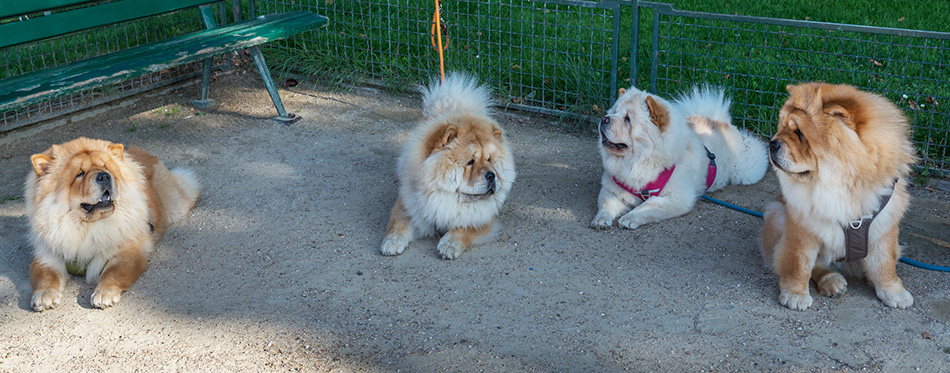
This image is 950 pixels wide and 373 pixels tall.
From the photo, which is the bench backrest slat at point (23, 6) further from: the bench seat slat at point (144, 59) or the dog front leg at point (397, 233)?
the dog front leg at point (397, 233)

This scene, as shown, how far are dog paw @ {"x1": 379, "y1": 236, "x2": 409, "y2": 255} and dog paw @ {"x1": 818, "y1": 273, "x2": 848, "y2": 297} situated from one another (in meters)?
2.22

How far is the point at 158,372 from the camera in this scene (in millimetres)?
3271

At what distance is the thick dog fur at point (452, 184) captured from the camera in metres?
4.21

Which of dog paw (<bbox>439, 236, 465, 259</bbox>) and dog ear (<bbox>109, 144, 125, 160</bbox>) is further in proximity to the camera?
dog paw (<bbox>439, 236, 465, 259</bbox>)

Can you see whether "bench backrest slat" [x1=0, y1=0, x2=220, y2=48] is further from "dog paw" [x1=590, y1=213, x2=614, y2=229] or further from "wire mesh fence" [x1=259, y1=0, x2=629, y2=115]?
"dog paw" [x1=590, y1=213, x2=614, y2=229]

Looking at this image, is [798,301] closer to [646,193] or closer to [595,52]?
[646,193]

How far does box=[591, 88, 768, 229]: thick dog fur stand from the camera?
449 cm

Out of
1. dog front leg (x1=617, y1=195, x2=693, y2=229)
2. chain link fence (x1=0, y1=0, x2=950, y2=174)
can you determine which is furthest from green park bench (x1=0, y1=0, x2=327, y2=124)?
dog front leg (x1=617, y1=195, x2=693, y2=229)

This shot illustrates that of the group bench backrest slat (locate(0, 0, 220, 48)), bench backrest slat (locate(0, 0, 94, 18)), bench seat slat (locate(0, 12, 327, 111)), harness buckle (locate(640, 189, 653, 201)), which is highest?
bench backrest slat (locate(0, 0, 94, 18))

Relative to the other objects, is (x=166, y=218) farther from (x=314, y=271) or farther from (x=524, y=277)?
(x=524, y=277)

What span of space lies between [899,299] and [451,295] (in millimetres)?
2153

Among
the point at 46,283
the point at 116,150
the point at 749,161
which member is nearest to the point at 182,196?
the point at 116,150

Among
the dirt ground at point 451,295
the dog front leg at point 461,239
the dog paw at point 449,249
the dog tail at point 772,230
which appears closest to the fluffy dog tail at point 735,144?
the dirt ground at point 451,295

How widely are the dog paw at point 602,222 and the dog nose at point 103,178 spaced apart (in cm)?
275
